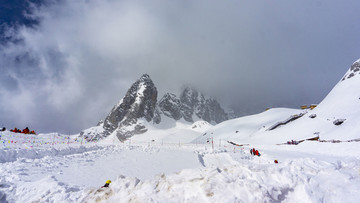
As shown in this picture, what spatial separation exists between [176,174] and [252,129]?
62081 millimetres

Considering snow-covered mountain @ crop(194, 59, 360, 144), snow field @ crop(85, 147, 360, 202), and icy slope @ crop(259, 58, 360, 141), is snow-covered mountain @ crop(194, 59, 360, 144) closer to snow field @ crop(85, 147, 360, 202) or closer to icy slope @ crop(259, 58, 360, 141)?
icy slope @ crop(259, 58, 360, 141)

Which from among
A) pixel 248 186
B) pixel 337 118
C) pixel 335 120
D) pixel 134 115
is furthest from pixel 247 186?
pixel 134 115

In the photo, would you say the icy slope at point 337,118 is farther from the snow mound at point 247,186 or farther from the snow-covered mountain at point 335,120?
the snow mound at point 247,186

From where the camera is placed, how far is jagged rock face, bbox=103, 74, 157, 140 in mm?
168375

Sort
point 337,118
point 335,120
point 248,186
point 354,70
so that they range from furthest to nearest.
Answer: point 354,70 < point 337,118 < point 335,120 < point 248,186

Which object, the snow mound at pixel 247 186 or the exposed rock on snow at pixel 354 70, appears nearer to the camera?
the snow mound at pixel 247 186

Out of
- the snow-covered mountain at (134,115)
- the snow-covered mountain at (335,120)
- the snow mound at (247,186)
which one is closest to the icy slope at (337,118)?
the snow-covered mountain at (335,120)

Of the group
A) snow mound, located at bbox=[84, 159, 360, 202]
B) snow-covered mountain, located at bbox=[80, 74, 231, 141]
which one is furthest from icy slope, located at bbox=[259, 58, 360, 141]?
snow-covered mountain, located at bbox=[80, 74, 231, 141]

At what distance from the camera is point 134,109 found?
579 ft

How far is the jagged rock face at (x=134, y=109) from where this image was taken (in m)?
168

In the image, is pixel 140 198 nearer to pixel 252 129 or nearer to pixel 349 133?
pixel 349 133

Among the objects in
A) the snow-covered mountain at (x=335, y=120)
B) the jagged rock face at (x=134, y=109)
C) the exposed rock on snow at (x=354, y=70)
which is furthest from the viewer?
the jagged rock face at (x=134, y=109)

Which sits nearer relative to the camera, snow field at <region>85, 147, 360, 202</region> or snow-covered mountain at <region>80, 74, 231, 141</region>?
snow field at <region>85, 147, 360, 202</region>

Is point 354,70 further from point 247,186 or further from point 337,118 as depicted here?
point 247,186
